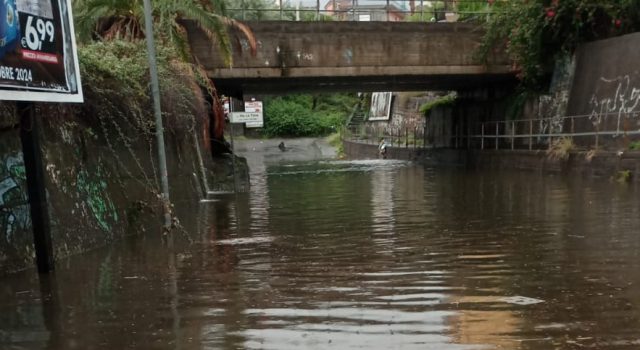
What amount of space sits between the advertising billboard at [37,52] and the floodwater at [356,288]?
2.08m

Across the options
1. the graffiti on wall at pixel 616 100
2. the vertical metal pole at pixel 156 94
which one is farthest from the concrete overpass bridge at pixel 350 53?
the vertical metal pole at pixel 156 94

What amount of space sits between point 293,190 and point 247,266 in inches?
530

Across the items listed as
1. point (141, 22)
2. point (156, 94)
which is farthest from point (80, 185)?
point (141, 22)

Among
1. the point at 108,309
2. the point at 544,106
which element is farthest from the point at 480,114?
the point at 108,309

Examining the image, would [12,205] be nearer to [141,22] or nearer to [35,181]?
[35,181]

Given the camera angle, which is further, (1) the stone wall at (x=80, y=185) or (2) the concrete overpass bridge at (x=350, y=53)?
(2) the concrete overpass bridge at (x=350, y=53)

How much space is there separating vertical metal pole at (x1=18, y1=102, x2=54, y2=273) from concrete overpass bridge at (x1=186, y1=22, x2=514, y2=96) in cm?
1648

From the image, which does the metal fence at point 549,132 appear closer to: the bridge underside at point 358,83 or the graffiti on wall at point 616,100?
the graffiti on wall at point 616,100

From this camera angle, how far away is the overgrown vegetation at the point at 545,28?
2188cm

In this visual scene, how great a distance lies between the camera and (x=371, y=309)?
5547 mm

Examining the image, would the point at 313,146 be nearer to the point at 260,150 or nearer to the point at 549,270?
the point at 260,150

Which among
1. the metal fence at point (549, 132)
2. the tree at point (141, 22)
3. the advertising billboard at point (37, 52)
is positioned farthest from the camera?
the metal fence at point (549, 132)

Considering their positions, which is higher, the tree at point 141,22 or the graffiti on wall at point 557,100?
the tree at point 141,22

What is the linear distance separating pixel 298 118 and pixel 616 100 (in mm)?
57712
